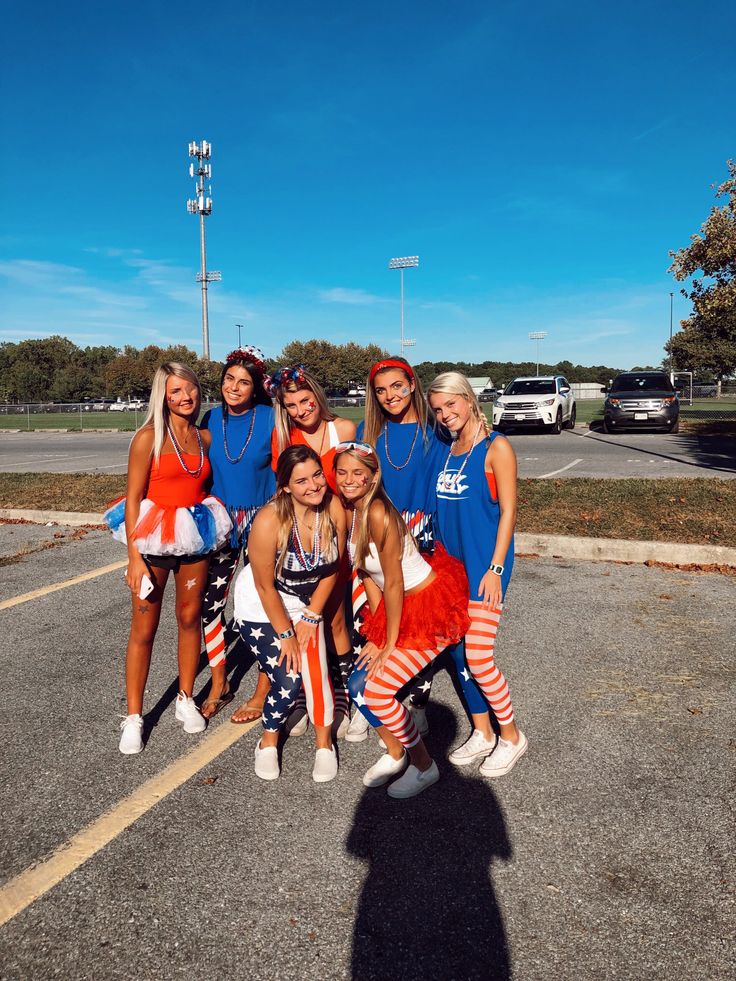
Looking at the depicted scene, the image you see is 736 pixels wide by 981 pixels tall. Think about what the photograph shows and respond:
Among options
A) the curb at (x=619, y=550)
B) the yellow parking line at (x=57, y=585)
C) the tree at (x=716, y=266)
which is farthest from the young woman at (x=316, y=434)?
the tree at (x=716, y=266)

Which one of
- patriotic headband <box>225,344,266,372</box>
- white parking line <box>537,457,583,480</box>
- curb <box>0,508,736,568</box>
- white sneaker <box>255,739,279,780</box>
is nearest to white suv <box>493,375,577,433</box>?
white parking line <box>537,457,583,480</box>

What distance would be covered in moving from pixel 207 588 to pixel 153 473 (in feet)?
2.43

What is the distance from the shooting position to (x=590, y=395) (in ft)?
299

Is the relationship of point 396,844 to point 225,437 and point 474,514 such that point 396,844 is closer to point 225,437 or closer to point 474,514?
point 474,514

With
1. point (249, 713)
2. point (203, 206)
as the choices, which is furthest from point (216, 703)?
point (203, 206)

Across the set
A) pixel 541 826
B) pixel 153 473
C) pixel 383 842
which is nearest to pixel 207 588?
pixel 153 473

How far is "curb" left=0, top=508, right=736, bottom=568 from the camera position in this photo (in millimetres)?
6449

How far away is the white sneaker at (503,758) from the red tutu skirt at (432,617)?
1.84 feet

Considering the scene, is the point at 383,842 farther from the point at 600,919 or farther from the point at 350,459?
the point at 350,459

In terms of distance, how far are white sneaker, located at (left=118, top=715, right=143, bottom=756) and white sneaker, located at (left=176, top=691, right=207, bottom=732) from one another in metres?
0.23

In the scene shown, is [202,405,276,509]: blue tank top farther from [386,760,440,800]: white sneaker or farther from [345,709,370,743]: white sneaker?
[386,760,440,800]: white sneaker

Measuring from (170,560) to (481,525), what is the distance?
1.52 meters

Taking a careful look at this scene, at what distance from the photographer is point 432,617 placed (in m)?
2.98

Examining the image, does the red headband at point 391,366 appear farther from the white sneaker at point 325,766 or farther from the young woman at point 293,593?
the white sneaker at point 325,766
